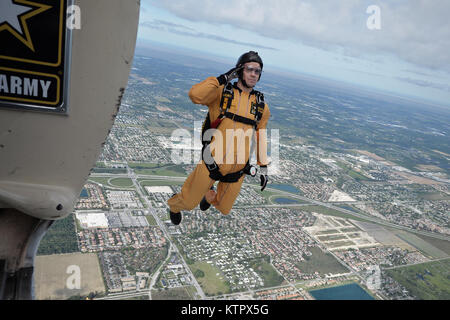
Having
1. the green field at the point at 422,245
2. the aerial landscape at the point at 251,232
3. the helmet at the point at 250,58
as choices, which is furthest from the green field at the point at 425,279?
the helmet at the point at 250,58

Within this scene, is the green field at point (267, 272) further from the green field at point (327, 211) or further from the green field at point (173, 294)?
the green field at point (327, 211)

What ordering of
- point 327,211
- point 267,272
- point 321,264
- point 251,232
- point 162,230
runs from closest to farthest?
point 267,272, point 321,264, point 162,230, point 251,232, point 327,211

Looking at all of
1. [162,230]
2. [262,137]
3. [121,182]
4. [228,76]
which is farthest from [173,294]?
[228,76]

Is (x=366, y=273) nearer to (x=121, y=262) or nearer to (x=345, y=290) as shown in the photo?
(x=345, y=290)

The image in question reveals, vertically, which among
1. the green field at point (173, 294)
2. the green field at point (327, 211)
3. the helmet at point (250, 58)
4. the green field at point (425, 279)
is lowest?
the green field at point (425, 279)

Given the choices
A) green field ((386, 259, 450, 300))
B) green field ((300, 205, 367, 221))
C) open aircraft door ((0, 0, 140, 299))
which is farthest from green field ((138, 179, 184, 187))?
open aircraft door ((0, 0, 140, 299))

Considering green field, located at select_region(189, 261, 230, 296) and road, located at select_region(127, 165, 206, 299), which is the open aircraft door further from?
green field, located at select_region(189, 261, 230, 296)

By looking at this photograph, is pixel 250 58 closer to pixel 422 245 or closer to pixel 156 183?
pixel 156 183
